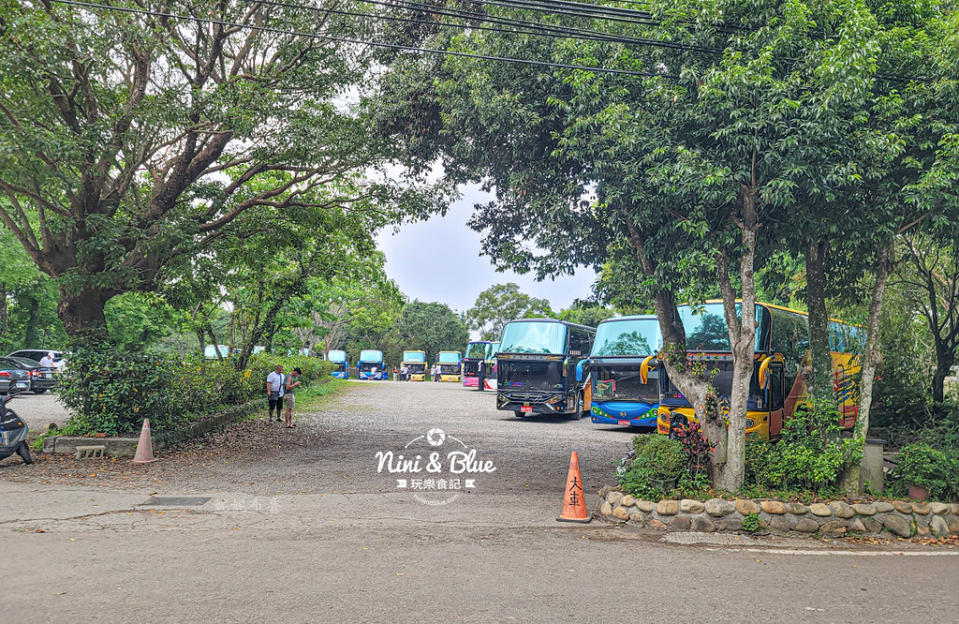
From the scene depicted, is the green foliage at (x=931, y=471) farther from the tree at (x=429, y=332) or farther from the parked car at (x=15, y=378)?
the tree at (x=429, y=332)

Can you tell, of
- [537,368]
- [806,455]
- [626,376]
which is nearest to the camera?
[806,455]

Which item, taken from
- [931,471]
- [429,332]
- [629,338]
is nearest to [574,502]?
[931,471]

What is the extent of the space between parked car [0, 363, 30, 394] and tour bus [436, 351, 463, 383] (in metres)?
36.4

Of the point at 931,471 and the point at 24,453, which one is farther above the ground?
the point at 931,471

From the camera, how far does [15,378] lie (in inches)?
928

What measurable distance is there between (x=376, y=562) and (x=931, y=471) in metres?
7.09

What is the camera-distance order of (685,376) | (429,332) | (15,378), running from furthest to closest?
(429,332)
(15,378)
(685,376)

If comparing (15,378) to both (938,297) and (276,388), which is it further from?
(938,297)

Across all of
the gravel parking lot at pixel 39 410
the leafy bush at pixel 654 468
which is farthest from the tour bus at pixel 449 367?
the leafy bush at pixel 654 468

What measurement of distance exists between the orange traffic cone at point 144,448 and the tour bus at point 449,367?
151 feet

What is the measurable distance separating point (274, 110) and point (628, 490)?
31.6 feet

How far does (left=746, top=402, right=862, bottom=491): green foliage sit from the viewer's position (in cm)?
841

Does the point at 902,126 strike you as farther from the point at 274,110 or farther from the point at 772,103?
the point at 274,110

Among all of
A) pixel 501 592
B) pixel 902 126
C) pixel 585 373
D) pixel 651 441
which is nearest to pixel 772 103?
pixel 902 126
